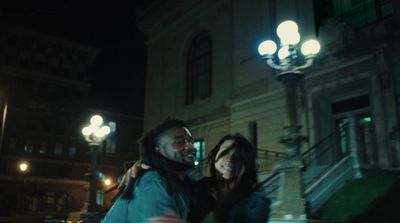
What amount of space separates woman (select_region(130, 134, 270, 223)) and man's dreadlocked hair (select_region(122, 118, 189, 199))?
46 cm

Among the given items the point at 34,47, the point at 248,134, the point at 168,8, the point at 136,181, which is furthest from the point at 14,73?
the point at 136,181

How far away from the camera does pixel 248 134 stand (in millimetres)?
20781

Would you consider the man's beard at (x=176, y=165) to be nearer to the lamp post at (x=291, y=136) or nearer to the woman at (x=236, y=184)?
the woman at (x=236, y=184)

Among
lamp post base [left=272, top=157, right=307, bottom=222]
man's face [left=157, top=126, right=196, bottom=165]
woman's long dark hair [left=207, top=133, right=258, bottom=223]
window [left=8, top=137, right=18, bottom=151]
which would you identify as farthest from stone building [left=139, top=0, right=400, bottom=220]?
window [left=8, top=137, right=18, bottom=151]

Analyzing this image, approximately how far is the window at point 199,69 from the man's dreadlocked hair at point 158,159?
21.7 m

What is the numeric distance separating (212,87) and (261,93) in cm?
461

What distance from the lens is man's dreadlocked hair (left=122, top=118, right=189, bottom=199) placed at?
284 cm

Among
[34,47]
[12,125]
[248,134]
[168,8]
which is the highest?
[34,47]

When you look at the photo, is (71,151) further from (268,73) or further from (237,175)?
(237,175)

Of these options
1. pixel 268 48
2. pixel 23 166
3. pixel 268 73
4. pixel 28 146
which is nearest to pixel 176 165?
pixel 268 48

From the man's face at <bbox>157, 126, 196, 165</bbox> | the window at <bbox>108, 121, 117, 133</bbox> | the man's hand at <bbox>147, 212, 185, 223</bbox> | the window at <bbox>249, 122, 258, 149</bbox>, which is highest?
the window at <bbox>108, 121, 117, 133</bbox>

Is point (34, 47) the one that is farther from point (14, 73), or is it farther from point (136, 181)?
point (136, 181)

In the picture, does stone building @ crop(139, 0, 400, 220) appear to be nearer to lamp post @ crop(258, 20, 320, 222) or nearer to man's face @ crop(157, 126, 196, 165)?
lamp post @ crop(258, 20, 320, 222)

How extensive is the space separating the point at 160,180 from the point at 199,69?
77.8 feet
